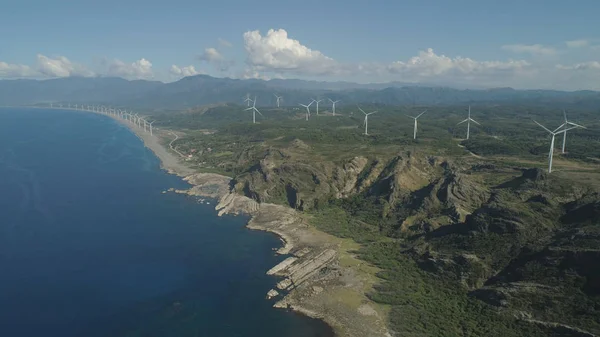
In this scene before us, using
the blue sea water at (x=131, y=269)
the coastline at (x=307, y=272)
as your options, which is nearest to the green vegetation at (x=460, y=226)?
the coastline at (x=307, y=272)

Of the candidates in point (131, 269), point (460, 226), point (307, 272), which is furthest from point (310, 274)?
point (131, 269)

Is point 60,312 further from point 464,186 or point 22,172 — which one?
point 22,172

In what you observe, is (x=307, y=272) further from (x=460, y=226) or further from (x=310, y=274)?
(x=460, y=226)

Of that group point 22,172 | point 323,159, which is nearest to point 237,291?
point 323,159

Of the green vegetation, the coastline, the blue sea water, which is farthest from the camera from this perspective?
the coastline

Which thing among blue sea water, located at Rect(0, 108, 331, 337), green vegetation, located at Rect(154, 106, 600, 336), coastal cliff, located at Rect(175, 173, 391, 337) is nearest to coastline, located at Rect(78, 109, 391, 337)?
coastal cliff, located at Rect(175, 173, 391, 337)

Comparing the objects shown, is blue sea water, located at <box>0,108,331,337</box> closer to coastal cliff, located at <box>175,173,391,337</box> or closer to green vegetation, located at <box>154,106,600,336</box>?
coastal cliff, located at <box>175,173,391,337</box>
